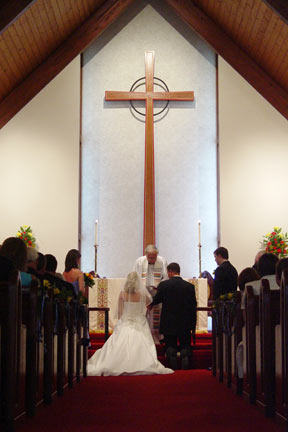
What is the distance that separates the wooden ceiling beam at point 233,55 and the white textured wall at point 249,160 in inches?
4.6

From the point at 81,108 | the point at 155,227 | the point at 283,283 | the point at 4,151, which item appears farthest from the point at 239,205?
the point at 283,283

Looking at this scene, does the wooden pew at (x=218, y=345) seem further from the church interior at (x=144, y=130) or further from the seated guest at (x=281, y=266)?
the church interior at (x=144, y=130)

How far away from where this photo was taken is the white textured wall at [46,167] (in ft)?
34.6

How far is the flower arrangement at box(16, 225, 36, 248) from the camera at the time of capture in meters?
10.2

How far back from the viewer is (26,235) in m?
10.2

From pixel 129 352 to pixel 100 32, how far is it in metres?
5.94

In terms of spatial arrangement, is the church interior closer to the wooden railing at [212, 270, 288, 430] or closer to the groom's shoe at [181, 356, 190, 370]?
the groom's shoe at [181, 356, 190, 370]

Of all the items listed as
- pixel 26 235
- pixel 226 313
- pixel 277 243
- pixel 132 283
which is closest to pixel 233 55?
pixel 277 243

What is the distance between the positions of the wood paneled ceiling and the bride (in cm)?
445

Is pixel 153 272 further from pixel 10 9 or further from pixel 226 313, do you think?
pixel 10 9

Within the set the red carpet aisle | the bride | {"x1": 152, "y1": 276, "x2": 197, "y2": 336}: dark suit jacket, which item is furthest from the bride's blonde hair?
the red carpet aisle

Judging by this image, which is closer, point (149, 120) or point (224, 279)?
point (224, 279)

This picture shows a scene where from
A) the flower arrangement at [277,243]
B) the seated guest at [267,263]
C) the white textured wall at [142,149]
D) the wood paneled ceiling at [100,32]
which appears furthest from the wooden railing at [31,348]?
the wood paneled ceiling at [100,32]

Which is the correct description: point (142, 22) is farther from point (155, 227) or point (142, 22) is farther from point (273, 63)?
point (155, 227)
